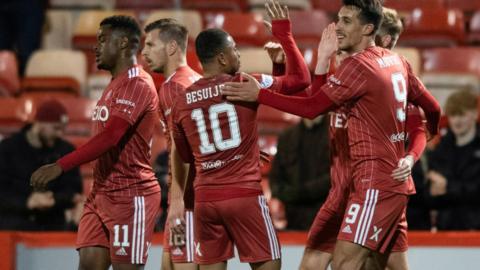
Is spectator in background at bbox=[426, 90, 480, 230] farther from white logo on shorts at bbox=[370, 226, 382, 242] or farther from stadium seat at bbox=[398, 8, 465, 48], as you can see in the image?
stadium seat at bbox=[398, 8, 465, 48]

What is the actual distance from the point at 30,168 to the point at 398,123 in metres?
3.37

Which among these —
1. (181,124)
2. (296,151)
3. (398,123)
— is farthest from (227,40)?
(296,151)

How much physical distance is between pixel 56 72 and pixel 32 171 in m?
2.78

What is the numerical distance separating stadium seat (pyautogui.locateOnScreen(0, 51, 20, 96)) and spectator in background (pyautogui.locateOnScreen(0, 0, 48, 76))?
367 mm

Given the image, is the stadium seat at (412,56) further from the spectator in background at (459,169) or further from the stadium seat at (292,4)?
the spectator in background at (459,169)

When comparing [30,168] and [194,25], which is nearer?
[30,168]

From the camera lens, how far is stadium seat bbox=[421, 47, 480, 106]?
988 cm

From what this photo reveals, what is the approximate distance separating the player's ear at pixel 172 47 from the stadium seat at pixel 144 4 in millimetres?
5455

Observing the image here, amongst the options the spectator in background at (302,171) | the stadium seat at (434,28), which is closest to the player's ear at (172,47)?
the spectator in background at (302,171)

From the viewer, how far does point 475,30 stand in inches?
436

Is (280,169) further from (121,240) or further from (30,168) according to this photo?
(121,240)

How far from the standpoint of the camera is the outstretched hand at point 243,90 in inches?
207

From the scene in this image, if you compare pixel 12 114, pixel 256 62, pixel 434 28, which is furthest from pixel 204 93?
pixel 434 28

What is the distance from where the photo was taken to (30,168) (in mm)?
7773
